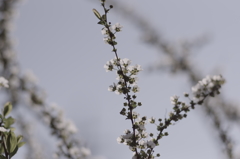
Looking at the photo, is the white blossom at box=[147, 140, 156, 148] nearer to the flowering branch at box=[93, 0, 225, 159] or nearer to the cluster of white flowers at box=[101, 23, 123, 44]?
the flowering branch at box=[93, 0, 225, 159]

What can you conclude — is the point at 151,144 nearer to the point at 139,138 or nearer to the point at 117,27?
the point at 139,138

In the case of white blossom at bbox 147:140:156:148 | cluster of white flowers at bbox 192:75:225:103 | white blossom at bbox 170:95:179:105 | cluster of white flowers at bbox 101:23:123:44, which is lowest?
white blossom at bbox 147:140:156:148

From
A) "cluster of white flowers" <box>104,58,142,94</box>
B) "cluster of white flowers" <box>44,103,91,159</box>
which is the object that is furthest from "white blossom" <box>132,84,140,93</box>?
"cluster of white flowers" <box>44,103,91,159</box>

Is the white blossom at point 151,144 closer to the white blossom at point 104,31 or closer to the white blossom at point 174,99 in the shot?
the white blossom at point 174,99

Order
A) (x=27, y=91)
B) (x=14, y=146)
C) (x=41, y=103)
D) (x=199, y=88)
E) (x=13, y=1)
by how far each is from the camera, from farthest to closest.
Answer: (x=13, y=1) < (x=27, y=91) < (x=41, y=103) < (x=199, y=88) < (x=14, y=146)

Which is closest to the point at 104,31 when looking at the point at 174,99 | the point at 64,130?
the point at 174,99

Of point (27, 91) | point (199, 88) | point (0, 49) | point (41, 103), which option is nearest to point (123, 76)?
point (199, 88)

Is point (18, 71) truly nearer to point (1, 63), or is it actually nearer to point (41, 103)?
point (1, 63)
